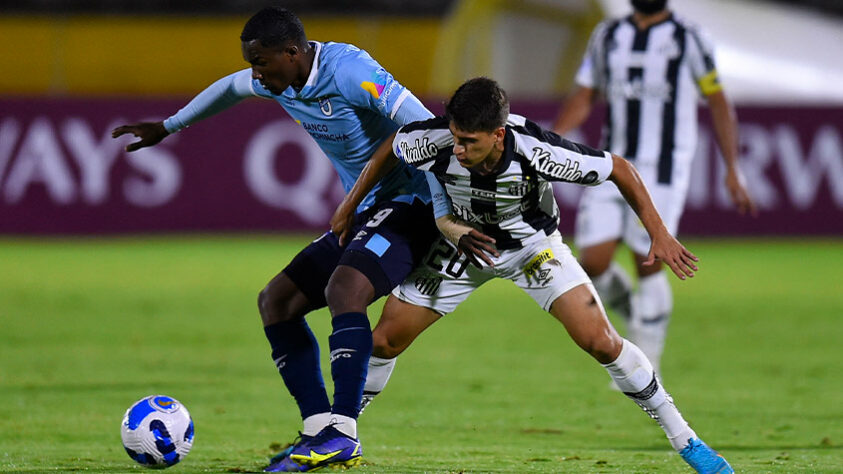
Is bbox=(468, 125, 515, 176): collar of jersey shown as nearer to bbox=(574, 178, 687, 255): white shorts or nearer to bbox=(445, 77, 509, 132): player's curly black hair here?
bbox=(445, 77, 509, 132): player's curly black hair

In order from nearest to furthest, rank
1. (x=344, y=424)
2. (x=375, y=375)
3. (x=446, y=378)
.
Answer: (x=344, y=424)
(x=375, y=375)
(x=446, y=378)

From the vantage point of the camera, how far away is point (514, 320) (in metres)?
11.5

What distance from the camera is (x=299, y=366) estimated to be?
578cm

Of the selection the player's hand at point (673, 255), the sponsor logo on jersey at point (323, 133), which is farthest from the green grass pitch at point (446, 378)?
the sponsor logo on jersey at point (323, 133)

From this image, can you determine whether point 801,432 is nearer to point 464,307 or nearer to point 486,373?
point 486,373

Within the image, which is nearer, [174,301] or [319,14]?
[174,301]

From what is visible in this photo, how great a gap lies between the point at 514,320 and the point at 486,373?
109 inches

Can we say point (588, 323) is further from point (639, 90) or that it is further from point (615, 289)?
point (639, 90)

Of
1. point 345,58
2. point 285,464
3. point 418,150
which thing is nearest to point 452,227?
point 418,150

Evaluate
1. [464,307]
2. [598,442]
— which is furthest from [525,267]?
[464,307]

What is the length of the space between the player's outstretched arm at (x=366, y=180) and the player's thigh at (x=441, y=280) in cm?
40

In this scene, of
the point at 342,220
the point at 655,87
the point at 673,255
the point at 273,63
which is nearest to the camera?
the point at 673,255

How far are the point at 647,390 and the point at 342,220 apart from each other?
144 cm

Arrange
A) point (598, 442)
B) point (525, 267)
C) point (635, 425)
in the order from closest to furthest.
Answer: point (525, 267)
point (598, 442)
point (635, 425)
